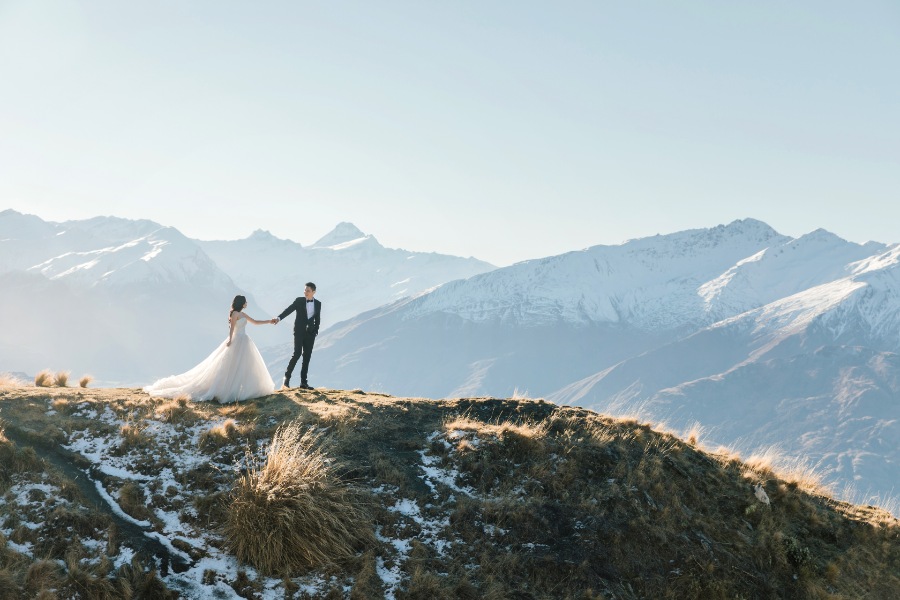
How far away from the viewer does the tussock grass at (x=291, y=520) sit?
1066cm

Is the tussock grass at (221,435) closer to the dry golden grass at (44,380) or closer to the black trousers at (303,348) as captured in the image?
the black trousers at (303,348)

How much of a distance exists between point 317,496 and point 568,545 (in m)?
4.52

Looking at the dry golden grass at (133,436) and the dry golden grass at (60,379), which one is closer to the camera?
the dry golden grass at (133,436)

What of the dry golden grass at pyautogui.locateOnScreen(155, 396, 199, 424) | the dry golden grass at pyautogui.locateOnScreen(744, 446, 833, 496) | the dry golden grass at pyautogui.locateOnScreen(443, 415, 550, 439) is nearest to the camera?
the dry golden grass at pyautogui.locateOnScreen(443, 415, 550, 439)

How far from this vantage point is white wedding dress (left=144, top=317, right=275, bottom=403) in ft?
58.6

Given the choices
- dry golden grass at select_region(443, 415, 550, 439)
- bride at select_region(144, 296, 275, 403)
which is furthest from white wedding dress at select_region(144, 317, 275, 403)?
dry golden grass at select_region(443, 415, 550, 439)

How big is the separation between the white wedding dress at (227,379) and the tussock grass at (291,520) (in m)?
6.76

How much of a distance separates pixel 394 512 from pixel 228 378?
799 cm

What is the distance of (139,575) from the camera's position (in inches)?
394

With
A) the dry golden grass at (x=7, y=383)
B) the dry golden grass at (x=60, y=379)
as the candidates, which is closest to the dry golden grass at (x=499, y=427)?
the dry golden grass at (x=7, y=383)

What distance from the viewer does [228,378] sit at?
714 inches

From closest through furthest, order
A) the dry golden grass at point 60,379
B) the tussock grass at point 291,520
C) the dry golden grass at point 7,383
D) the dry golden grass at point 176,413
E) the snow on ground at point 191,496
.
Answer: the snow on ground at point 191,496 < the tussock grass at point 291,520 < the dry golden grass at point 176,413 < the dry golden grass at point 7,383 < the dry golden grass at point 60,379

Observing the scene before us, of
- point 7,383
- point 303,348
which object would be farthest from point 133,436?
point 303,348

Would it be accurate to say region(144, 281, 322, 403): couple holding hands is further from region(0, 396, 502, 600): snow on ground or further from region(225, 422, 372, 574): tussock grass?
region(225, 422, 372, 574): tussock grass
